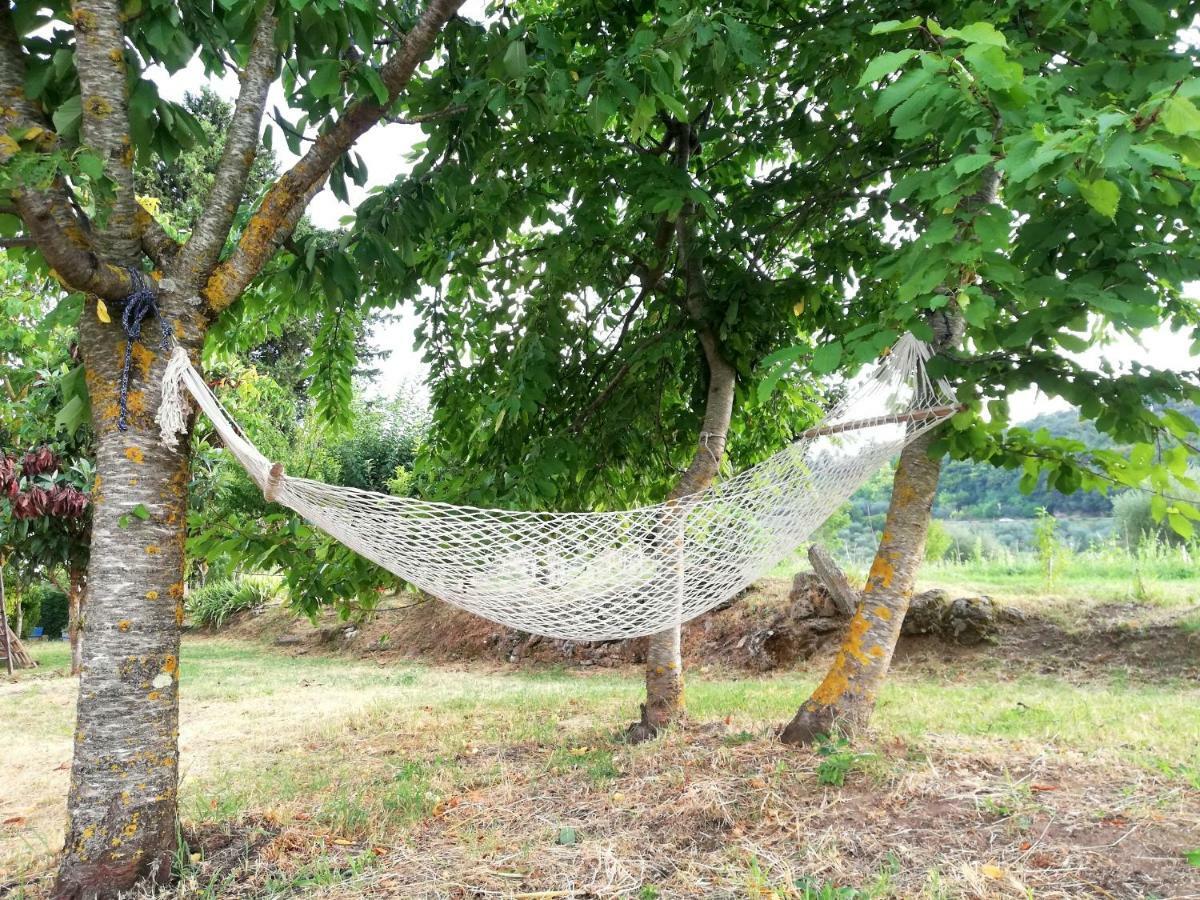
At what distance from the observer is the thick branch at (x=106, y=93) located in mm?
1738

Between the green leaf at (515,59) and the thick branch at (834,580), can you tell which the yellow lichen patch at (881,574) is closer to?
the green leaf at (515,59)

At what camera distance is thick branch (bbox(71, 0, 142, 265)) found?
1738 millimetres

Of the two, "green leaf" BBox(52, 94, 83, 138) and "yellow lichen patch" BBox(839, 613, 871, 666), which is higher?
"green leaf" BBox(52, 94, 83, 138)

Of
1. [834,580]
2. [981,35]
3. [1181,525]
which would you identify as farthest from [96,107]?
[834,580]

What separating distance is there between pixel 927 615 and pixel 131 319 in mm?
4637

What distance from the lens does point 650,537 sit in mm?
2375

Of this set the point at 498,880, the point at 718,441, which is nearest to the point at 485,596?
the point at 498,880

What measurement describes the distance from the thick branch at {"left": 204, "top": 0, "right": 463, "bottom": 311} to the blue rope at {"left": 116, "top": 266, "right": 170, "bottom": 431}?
0.14 m

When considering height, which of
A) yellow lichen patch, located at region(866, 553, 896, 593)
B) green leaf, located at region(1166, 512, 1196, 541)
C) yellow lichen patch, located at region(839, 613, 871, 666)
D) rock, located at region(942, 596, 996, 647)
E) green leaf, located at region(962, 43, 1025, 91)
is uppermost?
green leaf, located at region(962, 43, 1025, 91)

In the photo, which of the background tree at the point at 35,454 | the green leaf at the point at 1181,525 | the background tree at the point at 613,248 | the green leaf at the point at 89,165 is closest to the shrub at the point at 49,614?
the background tree at the point at 35,454

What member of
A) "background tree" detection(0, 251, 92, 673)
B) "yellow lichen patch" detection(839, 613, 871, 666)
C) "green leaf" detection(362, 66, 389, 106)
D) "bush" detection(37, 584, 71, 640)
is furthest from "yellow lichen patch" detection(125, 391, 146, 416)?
"bush" detection(37, 584, 71, 640)

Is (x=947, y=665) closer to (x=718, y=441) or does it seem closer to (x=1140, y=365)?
(x=718, y=441)

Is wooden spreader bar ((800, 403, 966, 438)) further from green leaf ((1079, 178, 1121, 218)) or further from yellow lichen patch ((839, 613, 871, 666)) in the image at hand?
green leaf ((1079, 178, 1121, 218))

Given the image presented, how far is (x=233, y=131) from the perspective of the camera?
1984mm
